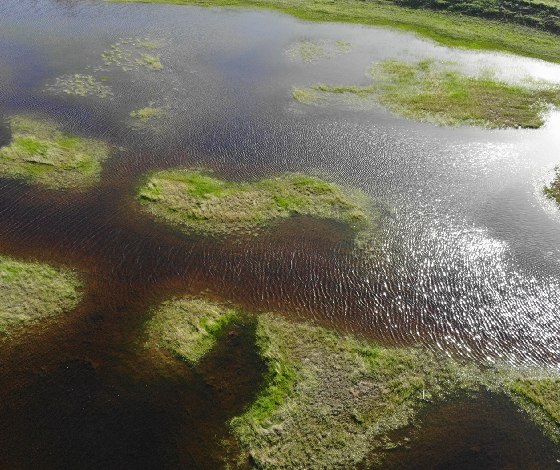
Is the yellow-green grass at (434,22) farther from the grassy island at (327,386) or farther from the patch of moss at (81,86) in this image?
the grassy island at (327,386)

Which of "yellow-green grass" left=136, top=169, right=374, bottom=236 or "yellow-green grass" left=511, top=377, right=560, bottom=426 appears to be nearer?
"yellow-green grass" left=511, top=377, right=560, bottom=426

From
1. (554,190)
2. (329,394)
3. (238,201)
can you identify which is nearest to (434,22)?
(554,190)

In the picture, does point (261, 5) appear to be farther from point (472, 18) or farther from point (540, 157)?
point (540, 157)

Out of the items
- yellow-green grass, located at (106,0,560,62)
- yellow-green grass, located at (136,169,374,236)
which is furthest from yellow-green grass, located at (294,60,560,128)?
yellow-green grass, located at (136,169,374,236)

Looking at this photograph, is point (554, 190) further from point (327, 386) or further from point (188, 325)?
point (188, 325)

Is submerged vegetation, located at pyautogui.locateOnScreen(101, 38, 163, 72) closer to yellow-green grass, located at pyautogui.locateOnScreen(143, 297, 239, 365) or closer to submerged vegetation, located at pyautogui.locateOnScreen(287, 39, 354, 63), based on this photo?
submerged vegetation, located at pyautogui.locateOnScreen(287, 39, 354, 63)
